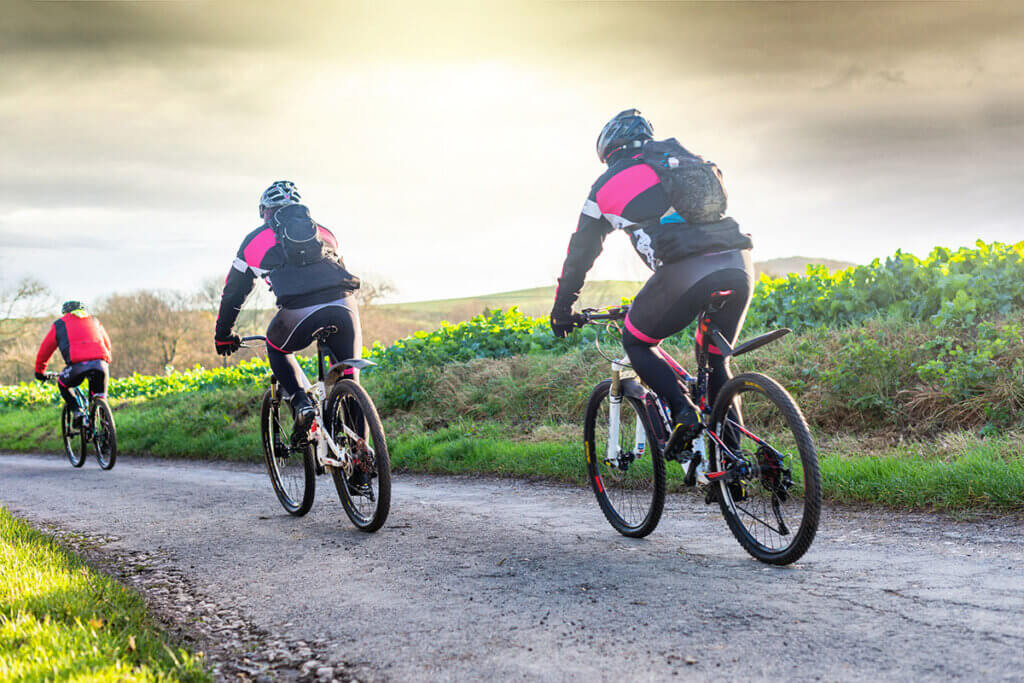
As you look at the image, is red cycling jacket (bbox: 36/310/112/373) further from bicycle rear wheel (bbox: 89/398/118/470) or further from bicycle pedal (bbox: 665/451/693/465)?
bicycle pedal (bbox: 665/451/693/465)

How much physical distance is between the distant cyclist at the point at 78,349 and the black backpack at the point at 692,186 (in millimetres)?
10370

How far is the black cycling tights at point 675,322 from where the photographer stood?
4.10 metres

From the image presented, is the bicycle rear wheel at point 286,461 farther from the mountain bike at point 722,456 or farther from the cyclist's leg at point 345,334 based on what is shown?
the mountain bike at point 722,456

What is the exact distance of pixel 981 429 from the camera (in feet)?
20.9

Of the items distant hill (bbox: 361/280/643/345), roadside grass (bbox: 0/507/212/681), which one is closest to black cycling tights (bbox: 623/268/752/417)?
roadside grass (bbox: 0/507/212/681)

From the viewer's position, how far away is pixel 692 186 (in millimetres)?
4133

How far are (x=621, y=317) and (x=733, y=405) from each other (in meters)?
1.13

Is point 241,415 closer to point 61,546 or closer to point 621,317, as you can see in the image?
point 61,546

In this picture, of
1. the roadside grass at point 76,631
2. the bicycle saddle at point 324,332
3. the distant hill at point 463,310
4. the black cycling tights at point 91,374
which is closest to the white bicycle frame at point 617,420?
the bicycle saddle at point 324,332

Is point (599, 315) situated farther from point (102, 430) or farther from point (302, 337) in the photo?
point (102, 430)

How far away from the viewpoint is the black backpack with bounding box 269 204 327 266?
18.5 ft

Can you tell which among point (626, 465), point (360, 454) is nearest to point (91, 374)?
point (360, 454)

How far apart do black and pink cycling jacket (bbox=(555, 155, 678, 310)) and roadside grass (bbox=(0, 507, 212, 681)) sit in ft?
9.37

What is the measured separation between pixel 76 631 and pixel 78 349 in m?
9.97
